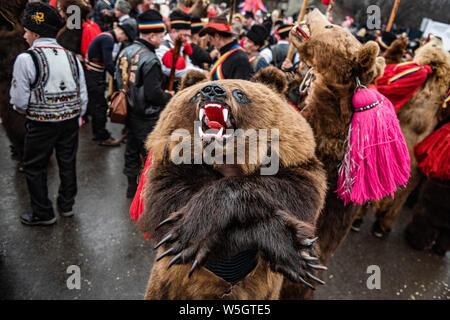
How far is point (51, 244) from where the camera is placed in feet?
10.6

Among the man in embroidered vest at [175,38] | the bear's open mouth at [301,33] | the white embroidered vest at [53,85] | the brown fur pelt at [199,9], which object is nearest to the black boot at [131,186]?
the white embroidered vest at [53,85]

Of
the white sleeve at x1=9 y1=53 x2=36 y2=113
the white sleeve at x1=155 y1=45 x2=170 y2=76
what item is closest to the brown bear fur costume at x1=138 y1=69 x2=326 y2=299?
the white sleeve at x1=9 y1=53 x2=36 y2=113

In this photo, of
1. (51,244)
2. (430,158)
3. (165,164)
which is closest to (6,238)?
(51,244)

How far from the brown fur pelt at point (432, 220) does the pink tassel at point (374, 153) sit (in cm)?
230

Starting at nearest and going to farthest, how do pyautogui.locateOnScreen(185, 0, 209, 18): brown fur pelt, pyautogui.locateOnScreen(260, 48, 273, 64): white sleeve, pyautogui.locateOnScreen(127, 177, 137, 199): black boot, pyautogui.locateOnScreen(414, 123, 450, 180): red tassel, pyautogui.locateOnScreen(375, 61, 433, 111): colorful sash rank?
pyautogui.locateOnScreen(375, 61, 433, 111): colorful sash, pyautogui.locateOnScreen(414, 123, 450, 180): red tassel, pyautogui.locateOnScreen(127, 177, 137, 199): black boot, pyautogui.locateOnScreen(260, 48, 273, 64): white sleeve, pyautogui.locateOnScreen(185, 0, 209, 18): brown fur pelt

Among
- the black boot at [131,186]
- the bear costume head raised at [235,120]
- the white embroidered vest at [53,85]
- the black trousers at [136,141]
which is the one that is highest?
the bear costume head raised at [235,120]

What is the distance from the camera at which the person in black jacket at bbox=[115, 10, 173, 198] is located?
347 centimetres

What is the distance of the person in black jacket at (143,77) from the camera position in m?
3.47

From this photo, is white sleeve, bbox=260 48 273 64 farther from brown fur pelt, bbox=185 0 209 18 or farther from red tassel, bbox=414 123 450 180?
red tassel, bbox=414 123 450 180

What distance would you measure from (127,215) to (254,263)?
2677 millimetres

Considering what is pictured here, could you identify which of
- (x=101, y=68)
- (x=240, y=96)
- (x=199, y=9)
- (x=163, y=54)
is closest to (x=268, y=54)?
(x=163, y=54)

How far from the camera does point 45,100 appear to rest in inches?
114

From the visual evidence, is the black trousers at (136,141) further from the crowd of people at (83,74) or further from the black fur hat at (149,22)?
the black fur hat at (149,22)

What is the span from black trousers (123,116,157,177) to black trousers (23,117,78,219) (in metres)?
0.70
